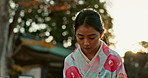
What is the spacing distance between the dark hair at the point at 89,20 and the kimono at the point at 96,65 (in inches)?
10.0

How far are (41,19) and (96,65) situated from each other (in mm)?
15968

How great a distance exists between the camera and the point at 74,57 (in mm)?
3676

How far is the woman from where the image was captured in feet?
11.1

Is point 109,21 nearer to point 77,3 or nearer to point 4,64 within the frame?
point 77,3

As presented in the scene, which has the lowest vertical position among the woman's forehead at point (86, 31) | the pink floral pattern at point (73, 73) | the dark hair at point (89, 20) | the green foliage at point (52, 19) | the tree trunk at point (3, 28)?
the pink floral pattern at point (73, 73)

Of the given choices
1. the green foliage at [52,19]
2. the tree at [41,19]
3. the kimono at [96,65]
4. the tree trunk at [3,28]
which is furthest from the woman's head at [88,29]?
the green foliage at [52,19]

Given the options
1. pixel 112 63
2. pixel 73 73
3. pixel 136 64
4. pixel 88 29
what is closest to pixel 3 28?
pixel 136 64

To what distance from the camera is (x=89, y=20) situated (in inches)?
→ 134

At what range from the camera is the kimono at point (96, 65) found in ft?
11.6

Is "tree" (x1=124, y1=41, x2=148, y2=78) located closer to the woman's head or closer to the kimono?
the kimono

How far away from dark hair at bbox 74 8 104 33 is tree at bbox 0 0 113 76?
6069 millimetres

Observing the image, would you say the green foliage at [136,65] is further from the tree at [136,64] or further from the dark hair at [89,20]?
the dark hair at [89,20]

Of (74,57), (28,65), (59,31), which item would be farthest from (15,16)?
(74,57)

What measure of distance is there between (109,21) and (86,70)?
1007 cm
